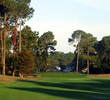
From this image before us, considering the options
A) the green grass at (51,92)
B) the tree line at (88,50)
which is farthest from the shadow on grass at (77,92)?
the tree line at (88,50)

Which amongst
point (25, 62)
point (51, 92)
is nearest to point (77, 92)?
point (51, 92)

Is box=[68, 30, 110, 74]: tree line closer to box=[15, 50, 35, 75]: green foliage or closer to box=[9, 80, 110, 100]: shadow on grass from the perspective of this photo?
box=[15, 50, 35, 75]: green foliage

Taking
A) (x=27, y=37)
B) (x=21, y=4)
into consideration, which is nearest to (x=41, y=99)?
(x=21, y=4)

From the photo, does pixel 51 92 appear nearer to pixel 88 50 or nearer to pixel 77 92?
pixel 77 92

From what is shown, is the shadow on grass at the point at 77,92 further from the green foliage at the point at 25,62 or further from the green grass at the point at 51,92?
the green foliage at the point at 25,62

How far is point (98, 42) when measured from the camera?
154m

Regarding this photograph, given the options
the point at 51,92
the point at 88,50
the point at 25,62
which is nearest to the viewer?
the point at 51,92

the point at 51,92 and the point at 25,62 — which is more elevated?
the point at 25,62

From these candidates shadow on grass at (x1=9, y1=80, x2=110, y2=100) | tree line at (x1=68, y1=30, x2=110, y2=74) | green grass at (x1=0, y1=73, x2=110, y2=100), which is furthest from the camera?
tree line at (x1=68, y1=30, x2=110, y2=74)

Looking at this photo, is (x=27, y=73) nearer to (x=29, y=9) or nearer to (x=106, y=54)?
(x=29, y=9)

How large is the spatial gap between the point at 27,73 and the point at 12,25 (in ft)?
49.6

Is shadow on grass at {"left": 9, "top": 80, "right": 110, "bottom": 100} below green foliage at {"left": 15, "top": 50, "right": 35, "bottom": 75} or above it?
below

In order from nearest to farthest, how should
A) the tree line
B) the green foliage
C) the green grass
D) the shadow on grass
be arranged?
1. the green grass
2. the shadow on grass
3. the green foliage
4. the tree line

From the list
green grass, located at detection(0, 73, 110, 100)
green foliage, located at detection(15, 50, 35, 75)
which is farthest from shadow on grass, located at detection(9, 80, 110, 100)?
green foliage, located at detection(15, 50, 35, 75)
